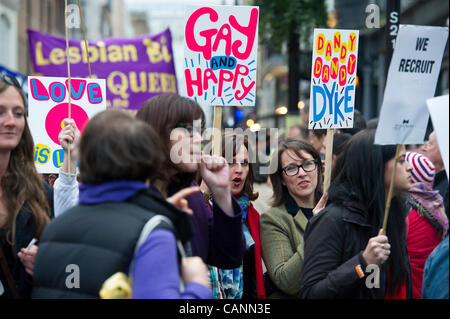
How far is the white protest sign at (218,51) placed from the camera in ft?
13.6

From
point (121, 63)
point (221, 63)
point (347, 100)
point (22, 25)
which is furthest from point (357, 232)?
point (22, 25)

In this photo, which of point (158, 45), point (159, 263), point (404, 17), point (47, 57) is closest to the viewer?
point (159, 263)

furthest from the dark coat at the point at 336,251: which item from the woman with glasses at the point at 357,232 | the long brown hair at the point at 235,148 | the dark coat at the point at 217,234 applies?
the long brown hair at the point at 235,148

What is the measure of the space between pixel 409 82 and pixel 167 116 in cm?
112

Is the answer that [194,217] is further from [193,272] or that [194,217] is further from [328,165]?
[328,165]

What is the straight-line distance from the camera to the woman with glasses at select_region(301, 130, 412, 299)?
115 inches

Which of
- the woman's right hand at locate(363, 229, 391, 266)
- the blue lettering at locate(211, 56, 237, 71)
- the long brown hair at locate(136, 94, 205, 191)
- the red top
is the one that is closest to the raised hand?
the long brown hair at locate(136, 94, 205, 191)

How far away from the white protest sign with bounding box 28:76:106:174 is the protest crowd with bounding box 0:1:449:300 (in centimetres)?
5

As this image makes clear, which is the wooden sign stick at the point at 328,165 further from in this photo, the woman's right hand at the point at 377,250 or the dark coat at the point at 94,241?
the dark coat at the point at 94,241

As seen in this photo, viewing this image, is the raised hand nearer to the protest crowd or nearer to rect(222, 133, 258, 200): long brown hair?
the protest crowd

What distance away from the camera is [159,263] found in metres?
2.09
